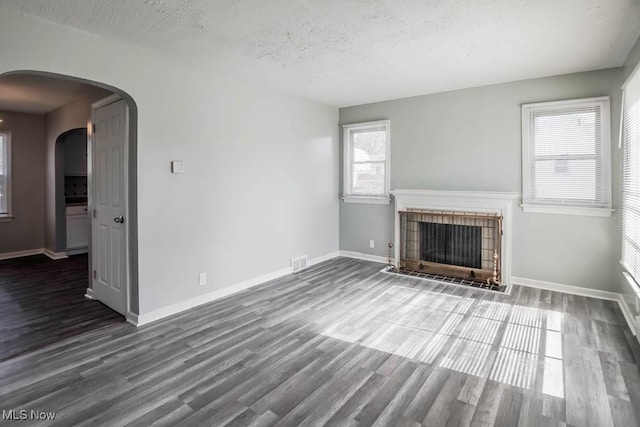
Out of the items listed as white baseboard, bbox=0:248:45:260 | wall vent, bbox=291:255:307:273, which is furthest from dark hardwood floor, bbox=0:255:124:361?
wall vent, bbox=291:255:307:273

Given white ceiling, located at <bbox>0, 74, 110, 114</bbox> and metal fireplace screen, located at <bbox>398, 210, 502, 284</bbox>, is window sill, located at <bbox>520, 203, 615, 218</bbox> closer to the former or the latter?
metal fireplace screen, located at <bbox>398, 210, 502, 284</bbox>

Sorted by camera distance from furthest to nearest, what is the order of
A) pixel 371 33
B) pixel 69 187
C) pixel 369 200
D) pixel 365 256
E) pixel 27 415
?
pixel 69 187
pixel 365 256
pixel 369 200
pixel 371 33
pixel 27 415

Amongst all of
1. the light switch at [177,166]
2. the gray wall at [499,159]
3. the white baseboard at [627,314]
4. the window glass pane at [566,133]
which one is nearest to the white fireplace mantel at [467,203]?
the gray wall at [499,159]

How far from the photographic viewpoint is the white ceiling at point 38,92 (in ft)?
13.5

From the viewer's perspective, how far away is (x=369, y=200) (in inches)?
232

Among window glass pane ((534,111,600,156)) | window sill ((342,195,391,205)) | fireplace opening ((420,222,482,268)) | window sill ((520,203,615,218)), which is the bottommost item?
fireplace opening ((420,222,482,268))

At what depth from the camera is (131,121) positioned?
335 cm

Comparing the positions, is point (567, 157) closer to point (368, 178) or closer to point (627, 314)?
point (627, 314)

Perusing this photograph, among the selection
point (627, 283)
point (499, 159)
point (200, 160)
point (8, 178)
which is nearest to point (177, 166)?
point (200, 160)

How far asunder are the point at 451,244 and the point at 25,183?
24.6ft

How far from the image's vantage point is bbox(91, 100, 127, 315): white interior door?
3.49m

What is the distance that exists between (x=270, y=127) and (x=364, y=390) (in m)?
3.53

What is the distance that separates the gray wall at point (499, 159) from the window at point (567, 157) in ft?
0.28

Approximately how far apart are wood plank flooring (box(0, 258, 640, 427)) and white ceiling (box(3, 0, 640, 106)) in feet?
8.58
